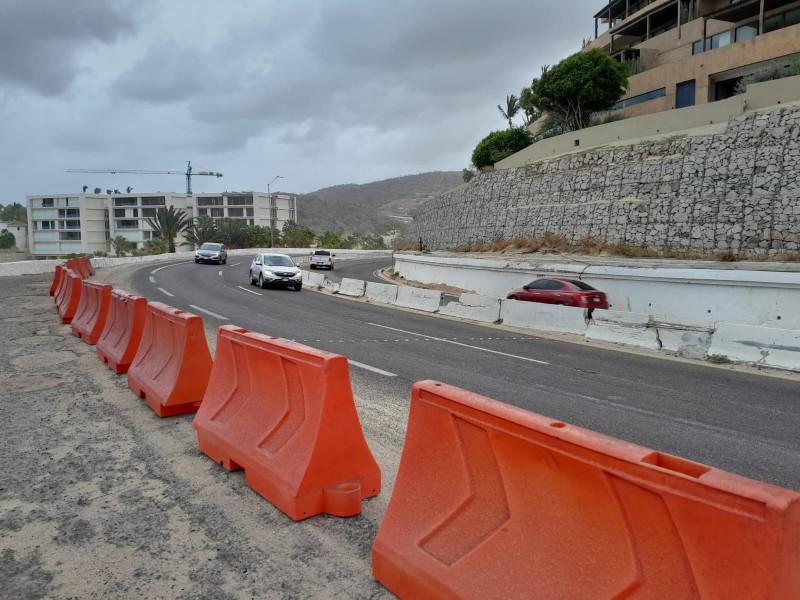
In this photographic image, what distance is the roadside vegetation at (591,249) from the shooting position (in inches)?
894

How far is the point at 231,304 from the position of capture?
61.5 feet

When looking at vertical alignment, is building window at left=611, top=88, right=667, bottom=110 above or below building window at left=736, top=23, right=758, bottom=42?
below

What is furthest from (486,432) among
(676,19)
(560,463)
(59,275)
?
(676,19)

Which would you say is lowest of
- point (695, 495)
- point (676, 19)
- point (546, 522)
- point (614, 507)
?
point (546, 522)

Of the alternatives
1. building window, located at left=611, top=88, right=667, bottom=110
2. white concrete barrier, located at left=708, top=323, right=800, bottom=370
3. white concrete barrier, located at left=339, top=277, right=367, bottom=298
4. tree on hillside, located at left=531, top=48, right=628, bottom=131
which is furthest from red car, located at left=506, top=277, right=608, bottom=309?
building window, located at left=611, top=88, right=667, bottom=110

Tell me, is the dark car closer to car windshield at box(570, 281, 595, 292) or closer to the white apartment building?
car windshield at box(570, 281, 595, 292)

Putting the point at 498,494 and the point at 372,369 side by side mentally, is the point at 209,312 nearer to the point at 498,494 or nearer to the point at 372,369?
the point at 372,369

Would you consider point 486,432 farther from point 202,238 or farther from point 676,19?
point 202,238

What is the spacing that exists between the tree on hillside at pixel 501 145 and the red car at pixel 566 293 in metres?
29.2

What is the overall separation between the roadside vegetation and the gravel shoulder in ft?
70.5

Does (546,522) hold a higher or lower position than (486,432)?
lower

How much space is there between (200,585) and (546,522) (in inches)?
83.3

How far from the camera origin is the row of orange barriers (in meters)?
1.92

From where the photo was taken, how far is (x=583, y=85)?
4075cm
